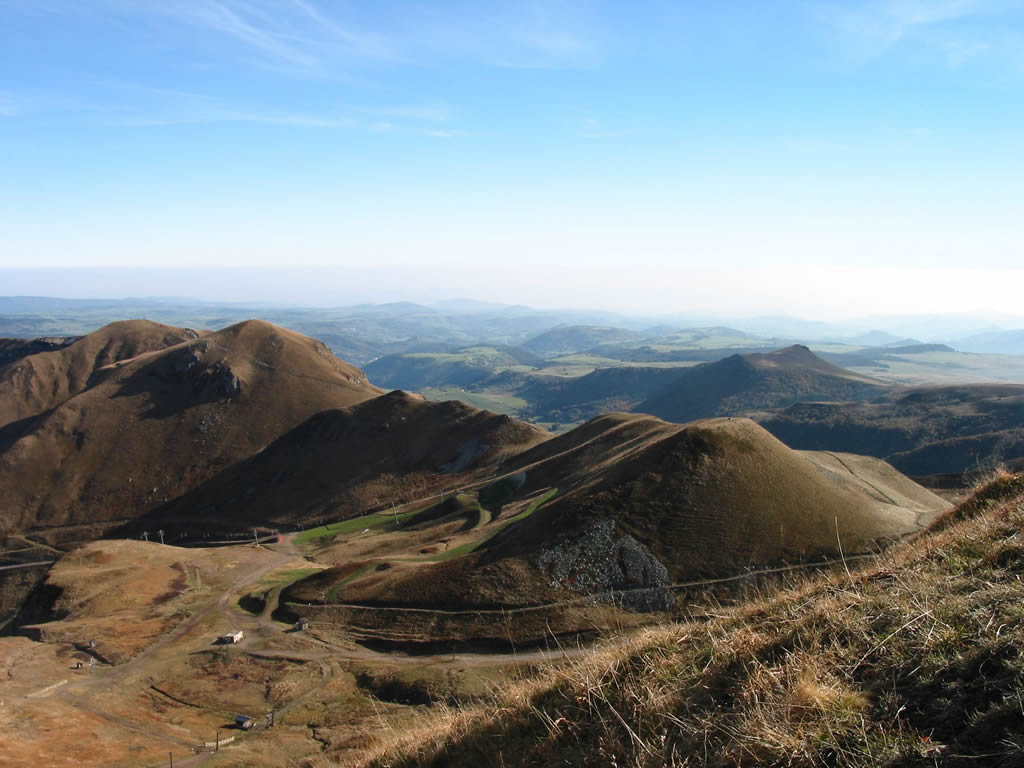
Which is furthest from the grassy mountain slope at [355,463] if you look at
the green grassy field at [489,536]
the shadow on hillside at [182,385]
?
the green grassy field at [489,536]

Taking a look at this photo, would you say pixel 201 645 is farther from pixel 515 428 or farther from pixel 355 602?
pixel 515 428

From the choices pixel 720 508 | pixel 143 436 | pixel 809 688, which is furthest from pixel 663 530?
pixel 143 436

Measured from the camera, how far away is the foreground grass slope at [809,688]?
6246mm

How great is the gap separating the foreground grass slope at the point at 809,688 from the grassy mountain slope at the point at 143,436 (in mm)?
175042

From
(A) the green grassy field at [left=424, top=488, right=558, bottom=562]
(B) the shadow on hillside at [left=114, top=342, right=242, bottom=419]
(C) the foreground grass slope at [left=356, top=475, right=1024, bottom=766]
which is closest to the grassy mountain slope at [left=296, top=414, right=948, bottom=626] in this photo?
(A) the green grassy field at [left=424, top=488, right=558, bottom=562]

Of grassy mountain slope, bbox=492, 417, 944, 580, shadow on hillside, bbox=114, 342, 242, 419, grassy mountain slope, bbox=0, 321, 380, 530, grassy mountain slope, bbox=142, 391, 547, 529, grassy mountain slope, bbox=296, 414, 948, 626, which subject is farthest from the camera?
shadow on hillside, bbox=114, 342, 242, 419

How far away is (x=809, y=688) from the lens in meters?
6.95

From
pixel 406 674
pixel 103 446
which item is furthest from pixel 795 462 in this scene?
pixel 103 446

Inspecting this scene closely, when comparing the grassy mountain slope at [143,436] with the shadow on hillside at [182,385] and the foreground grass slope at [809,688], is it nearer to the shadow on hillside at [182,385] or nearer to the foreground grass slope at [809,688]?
the shadow on hillside at [182,385]

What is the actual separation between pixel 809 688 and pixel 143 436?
204 meters

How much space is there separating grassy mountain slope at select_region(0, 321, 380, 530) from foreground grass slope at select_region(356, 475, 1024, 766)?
175 metres

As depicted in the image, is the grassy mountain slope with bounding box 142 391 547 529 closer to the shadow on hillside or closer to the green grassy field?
the shadow on hillside

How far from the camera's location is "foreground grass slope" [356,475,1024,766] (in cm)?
625

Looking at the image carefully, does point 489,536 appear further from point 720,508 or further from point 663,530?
point 720,508
